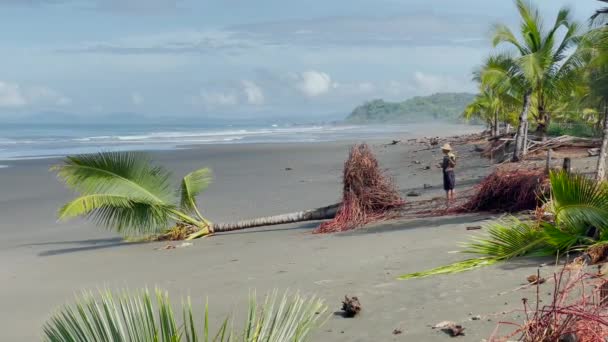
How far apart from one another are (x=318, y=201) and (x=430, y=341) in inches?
463

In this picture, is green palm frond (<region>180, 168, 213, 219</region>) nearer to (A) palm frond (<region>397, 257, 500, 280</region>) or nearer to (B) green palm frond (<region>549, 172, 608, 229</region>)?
(A) palm frond (<region>397, 257, 500, 280</region>)

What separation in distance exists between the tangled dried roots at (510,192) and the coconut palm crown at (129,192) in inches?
185

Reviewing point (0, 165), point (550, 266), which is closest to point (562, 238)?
point (550, 266)

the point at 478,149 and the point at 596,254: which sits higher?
the point at 596,254

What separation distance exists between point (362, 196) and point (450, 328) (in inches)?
266

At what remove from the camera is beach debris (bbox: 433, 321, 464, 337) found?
522cm

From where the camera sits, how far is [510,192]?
36.0ft

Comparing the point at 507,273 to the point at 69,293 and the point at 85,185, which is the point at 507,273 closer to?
the point at 69,293

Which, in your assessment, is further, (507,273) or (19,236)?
(19,236)

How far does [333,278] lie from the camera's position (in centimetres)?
773

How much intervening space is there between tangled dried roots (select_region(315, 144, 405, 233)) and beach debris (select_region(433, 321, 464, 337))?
6112mm

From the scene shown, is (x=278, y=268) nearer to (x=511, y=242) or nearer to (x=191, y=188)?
(x=511, y=242)

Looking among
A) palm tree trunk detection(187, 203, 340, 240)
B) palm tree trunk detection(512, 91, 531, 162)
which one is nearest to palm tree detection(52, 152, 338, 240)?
palm tree trunk detection(187, 203, 340, 240)

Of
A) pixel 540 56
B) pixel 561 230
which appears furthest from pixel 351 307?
pixel 540 56
